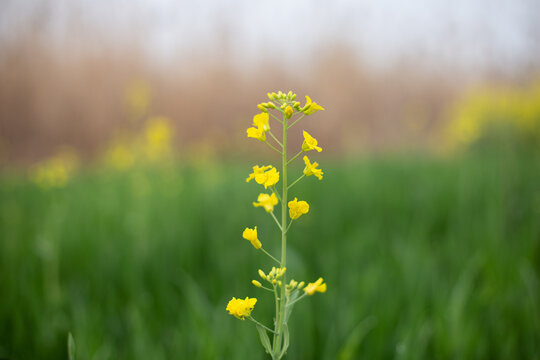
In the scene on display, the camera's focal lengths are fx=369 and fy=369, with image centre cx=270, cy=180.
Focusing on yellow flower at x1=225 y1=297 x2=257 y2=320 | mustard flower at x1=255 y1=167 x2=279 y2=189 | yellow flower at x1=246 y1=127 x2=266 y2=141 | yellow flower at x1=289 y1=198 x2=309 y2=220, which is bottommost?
yellow flower at x1=225 y1=297 x2=257 y2=320

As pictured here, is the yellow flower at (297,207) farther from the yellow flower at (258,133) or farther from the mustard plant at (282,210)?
the yellow flower at (258,133)

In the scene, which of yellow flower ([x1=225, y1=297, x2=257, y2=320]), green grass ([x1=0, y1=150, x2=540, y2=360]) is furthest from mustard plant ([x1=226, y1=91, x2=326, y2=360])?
green grass ([x1=0, y1=150, x2=540, y2=360])

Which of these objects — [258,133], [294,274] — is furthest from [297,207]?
[294,274]

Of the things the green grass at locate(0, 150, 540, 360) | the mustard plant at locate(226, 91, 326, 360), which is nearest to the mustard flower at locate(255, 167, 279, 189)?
the mustard plant at locate(226, 91, 326, 360)

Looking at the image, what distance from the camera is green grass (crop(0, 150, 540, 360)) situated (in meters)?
1.47

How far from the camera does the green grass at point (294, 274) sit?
1.47 m

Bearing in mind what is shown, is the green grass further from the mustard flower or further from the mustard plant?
the mustard flower

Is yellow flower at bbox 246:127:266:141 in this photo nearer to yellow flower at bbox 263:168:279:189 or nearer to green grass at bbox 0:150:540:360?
yellow flower at bbox 263:168:279:189

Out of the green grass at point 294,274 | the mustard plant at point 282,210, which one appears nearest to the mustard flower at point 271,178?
the mustard plant at point 282,210

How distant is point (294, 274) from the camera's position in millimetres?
1924

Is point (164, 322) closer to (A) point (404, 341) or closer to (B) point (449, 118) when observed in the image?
(A) point (404, 341)

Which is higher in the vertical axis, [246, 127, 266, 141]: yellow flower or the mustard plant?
[246, 127, 266, 141]: yellow flower

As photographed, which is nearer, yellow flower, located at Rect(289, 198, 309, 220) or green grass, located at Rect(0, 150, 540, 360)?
yellow flower, located at Rect(289, 198, 309, 220)

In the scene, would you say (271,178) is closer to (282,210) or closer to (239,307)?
(282,210)
